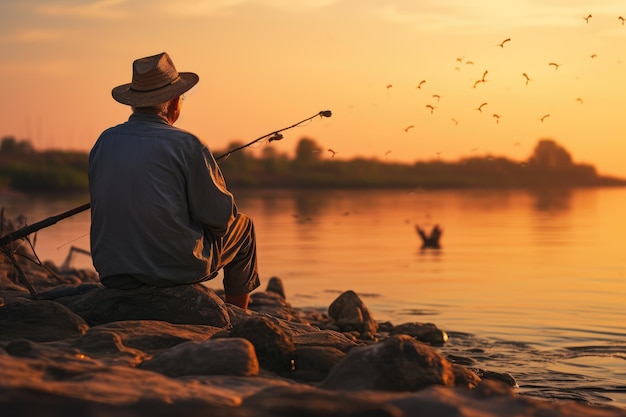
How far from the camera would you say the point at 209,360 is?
17.9 ft

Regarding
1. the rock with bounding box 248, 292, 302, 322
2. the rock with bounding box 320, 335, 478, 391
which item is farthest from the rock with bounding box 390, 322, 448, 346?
the rock with bounding box 320, 335, 478, 391

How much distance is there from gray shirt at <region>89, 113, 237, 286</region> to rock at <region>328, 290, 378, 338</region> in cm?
434

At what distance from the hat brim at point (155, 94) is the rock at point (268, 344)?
68.3 inches

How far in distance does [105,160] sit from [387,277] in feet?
35.5

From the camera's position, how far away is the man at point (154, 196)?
671cm

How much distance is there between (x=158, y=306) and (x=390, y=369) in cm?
202

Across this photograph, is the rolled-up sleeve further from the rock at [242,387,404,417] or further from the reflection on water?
the reflection on water

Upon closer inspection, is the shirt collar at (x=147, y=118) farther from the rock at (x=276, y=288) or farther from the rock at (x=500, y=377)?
the rock at (x=276, y=288)

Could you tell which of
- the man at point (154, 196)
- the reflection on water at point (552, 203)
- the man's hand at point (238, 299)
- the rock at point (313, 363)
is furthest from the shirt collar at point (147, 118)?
the reflection on water at point (552, 203)

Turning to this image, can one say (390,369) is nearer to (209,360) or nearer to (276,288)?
(209,360)

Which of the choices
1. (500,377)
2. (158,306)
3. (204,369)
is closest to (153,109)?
(158,306)

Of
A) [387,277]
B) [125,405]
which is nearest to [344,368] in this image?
[125,405]

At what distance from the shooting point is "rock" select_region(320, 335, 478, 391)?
5375 millimetres

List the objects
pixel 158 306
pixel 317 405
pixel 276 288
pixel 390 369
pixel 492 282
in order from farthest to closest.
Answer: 1. pixel 492 282
2. pixel 276 288
3. pixel 158 306
4. pixel 390 369
5. pixel 317 405
